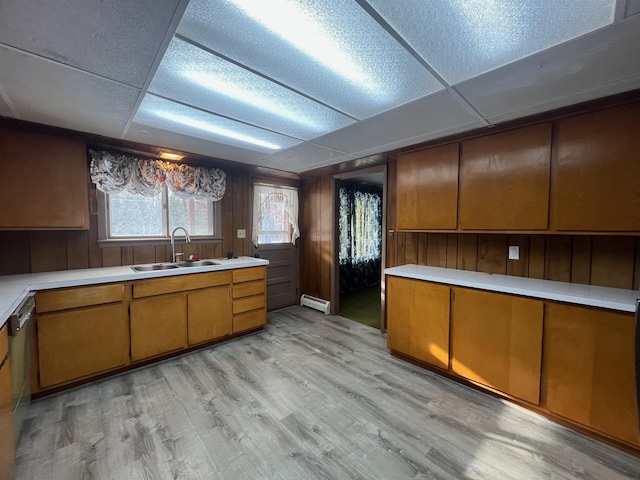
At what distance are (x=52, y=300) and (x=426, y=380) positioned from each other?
3167mm

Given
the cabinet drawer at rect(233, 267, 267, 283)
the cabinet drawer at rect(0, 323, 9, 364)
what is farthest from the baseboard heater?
the cabinet drawer at rect(0, 323, 9, 364)

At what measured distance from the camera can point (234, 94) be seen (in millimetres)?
1659

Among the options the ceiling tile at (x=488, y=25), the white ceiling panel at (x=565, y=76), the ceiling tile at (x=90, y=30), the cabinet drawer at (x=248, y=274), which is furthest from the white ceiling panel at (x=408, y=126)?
the cabinet drawer at (x=248, y=274)

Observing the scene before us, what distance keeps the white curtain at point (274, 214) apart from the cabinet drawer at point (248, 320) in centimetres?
112

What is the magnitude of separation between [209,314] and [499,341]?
279 cm

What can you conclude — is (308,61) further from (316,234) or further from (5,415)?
Result: (316,234)

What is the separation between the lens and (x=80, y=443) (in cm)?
160

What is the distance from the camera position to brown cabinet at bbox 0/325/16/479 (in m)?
1.22

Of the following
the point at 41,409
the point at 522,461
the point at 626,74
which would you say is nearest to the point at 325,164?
the point at 626,74

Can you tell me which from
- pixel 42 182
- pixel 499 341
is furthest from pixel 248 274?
pixel 499 341

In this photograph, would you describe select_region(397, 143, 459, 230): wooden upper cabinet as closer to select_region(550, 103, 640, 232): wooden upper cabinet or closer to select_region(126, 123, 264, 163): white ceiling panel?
select_region(550, 103, 640, 232): wooden upper cabinet

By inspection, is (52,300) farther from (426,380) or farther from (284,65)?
(426,380)

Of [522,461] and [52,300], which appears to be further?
[52,300]

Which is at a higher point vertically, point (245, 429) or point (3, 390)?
point (3, 390)
